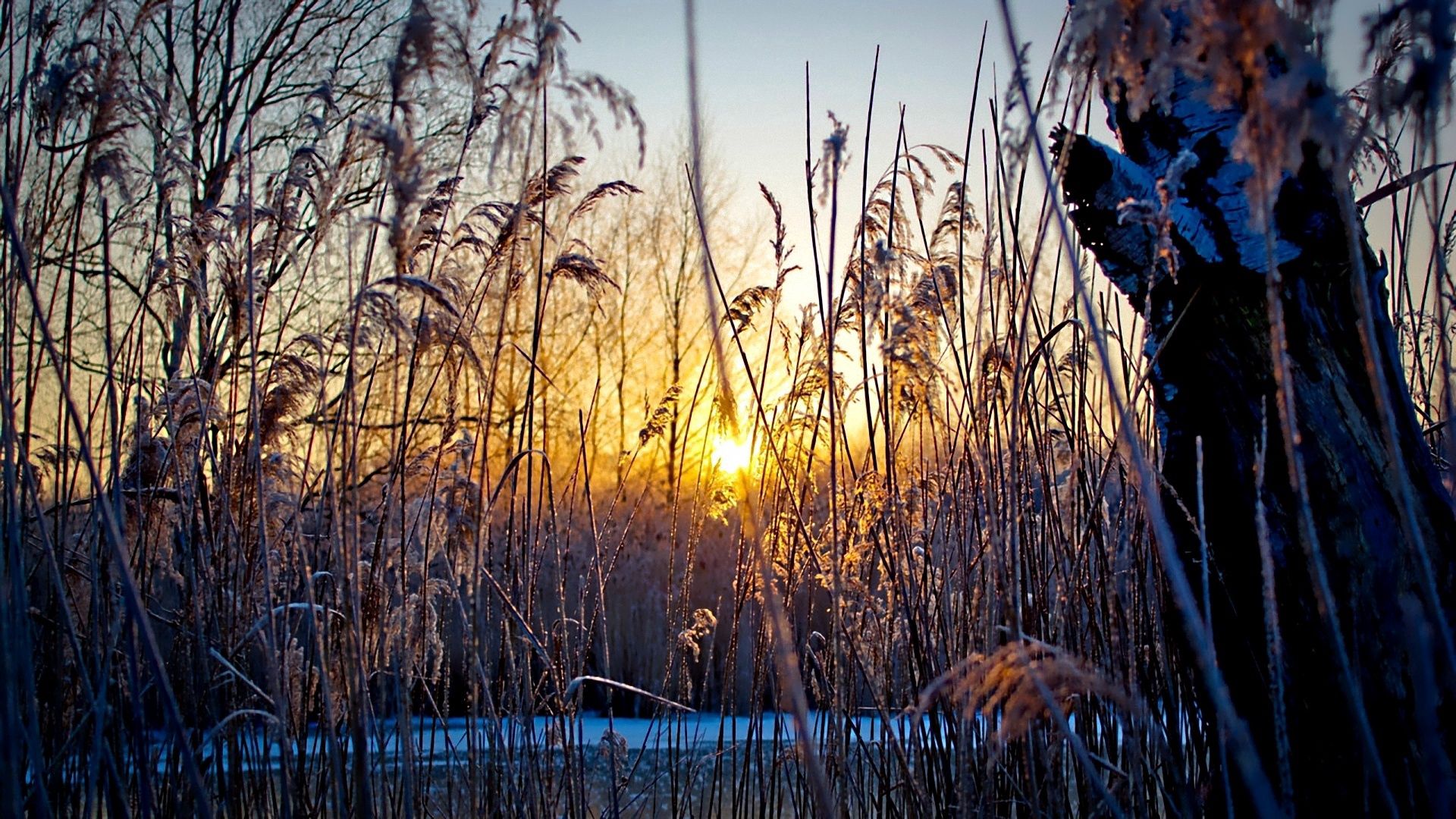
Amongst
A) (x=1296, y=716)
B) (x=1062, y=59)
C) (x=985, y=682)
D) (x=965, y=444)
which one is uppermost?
(x=1062, y=59)

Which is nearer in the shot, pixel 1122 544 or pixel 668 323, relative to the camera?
pixel 1122 544

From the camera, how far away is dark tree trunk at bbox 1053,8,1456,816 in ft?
3.98

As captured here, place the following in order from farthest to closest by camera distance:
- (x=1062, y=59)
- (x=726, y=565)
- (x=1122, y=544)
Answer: (x=726, y=565)
(x=1122, y=544)
(x=1062, y=59)

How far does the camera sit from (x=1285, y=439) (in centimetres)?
121

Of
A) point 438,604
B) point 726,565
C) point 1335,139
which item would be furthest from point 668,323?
point 1335,139

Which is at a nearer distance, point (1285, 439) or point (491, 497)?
point (1285, 439)

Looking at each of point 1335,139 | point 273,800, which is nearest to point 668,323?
point 273,800

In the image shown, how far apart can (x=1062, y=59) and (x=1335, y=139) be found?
34cm

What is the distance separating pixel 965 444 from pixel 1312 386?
1.82 feet

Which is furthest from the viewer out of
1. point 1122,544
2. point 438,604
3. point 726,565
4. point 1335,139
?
point 726,565

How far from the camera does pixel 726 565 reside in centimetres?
749

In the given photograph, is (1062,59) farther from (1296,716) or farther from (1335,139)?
(1296,716)

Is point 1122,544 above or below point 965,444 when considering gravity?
below

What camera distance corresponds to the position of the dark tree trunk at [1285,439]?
1214 millimetres
